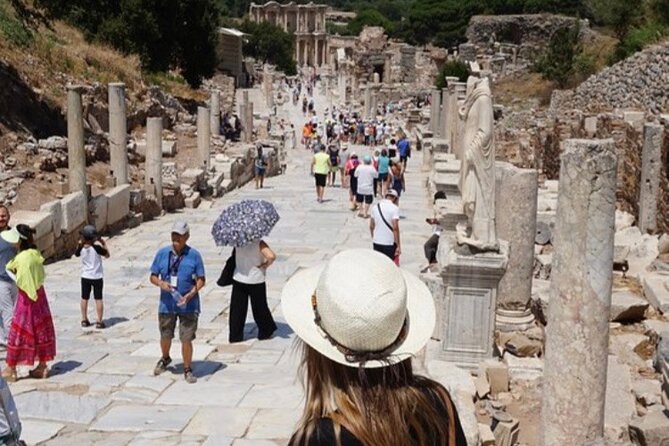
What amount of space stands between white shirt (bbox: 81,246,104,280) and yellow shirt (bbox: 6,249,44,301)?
1.70 metres

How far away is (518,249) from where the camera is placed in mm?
10078

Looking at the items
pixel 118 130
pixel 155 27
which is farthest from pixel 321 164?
pixel 155 27

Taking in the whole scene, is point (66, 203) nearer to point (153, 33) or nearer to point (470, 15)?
point (153, 33)

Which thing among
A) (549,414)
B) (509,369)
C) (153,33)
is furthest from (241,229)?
(153,33)

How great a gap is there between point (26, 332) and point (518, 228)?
17.2 ft

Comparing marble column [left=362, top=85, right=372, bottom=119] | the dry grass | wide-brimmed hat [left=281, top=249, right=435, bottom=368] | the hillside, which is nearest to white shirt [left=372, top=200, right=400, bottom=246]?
wide-brimmed hat [left=281, top=249, right=435, bottom=368]

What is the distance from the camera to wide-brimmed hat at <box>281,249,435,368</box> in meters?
2.47

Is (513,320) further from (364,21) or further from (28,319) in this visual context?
(364,21)

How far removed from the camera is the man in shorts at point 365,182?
59.4ft

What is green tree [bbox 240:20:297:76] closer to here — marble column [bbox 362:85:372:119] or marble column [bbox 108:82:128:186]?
marble column [bbox 362:85:372:119]

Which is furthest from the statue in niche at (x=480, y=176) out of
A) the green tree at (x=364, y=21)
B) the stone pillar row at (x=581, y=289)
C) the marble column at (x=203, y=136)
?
the green tree at (x=364, y=21)

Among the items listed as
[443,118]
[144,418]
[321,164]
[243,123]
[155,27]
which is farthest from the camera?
[243,123]

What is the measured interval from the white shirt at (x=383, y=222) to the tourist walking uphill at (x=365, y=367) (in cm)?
914

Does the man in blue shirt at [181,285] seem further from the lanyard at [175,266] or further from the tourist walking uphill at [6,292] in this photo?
the tourist walking uphill at [6,292]
